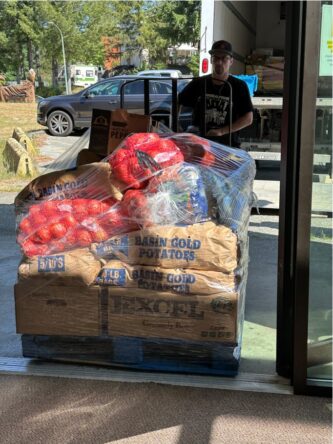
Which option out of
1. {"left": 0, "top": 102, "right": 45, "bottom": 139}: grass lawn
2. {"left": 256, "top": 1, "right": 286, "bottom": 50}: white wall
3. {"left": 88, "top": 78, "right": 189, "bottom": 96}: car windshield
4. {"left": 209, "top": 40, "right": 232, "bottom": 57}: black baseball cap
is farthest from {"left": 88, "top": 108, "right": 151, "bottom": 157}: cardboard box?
{"left": 0, "top": 102, "right": 45, "bottom": 139}: grass lawn

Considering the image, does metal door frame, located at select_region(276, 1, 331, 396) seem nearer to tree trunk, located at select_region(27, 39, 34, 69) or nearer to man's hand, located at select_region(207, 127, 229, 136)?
man's hand, located at select_region(207, 127, 229, 136)

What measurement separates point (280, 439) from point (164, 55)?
1587 inches

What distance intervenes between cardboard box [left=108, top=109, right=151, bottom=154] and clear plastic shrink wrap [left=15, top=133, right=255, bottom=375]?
57 cm

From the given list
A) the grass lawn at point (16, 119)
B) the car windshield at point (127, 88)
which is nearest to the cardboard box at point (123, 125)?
the car windshield at point (127, 88)

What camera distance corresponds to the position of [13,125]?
62.5 ft

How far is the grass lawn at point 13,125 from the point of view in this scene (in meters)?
9.28

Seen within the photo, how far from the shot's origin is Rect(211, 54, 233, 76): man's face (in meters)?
4.67

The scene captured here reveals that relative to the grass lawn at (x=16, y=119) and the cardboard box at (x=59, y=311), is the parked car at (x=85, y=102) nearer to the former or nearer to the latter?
the grass lawn at (x=16, y=119)

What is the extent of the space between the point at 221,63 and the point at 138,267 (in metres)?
2.46

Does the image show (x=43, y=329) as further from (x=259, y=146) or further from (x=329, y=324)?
(x=259, y=146)

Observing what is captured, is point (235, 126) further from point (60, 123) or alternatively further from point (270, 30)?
point (60, 123)

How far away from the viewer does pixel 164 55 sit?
4050 centimetres

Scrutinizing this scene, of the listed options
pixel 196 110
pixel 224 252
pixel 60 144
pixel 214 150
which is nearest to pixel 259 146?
pixel 196 110

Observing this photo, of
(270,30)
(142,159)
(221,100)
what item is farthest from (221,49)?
(270,30)
